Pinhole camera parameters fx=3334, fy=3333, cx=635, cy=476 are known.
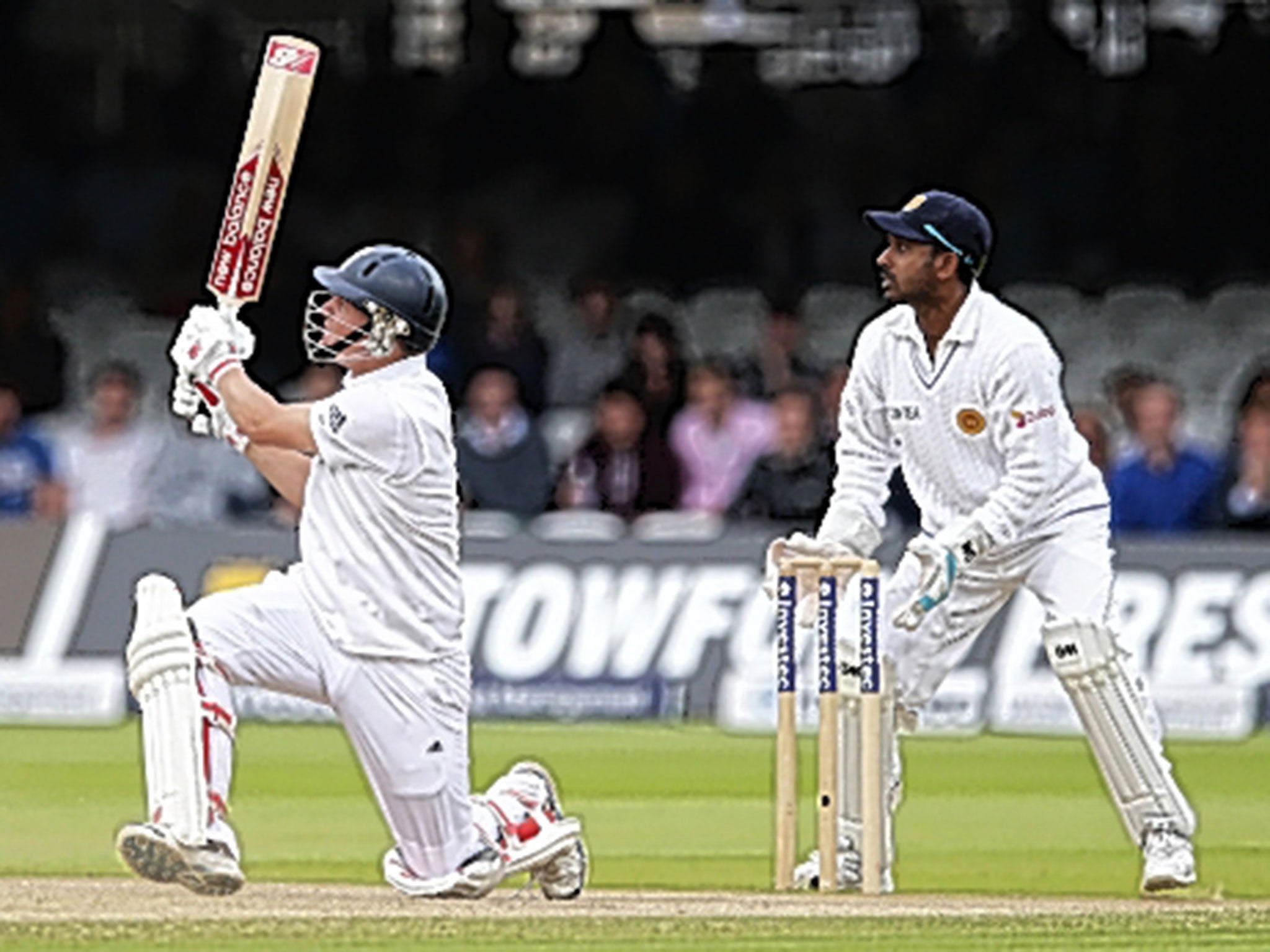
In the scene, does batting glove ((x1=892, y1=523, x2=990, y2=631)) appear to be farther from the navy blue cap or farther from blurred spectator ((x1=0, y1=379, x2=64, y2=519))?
blurred spectator ((x1=0, y1=379, x2=64, y2=519))

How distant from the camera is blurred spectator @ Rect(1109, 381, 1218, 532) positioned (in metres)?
16.7

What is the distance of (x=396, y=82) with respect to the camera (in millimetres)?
23219

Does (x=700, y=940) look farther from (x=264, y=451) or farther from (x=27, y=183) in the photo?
(x=27, y=183)

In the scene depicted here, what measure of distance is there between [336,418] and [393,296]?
0.41 m

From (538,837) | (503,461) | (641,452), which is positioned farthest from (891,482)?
(538,837)

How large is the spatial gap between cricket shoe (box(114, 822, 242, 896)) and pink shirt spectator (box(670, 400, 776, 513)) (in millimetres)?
9638

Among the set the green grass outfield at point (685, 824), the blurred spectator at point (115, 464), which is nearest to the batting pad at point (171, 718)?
the green grass outfield at point (685, 824)

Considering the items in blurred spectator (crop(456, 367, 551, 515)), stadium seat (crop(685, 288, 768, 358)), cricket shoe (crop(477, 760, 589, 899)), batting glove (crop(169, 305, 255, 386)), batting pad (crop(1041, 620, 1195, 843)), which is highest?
stadium seat (crop(685, 288, 768, 358))

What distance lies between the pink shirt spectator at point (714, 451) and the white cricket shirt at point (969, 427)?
802 cm

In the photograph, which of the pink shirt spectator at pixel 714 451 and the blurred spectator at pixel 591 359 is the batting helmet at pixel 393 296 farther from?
the blurred spectator at pixel 591 359

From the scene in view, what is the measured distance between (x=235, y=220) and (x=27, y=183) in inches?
584

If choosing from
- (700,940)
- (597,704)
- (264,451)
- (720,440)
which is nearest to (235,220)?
(264,451)

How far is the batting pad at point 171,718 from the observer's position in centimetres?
856

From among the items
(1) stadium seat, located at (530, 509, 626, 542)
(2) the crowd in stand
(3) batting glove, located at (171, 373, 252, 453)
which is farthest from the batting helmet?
(2) the crowd in stand
